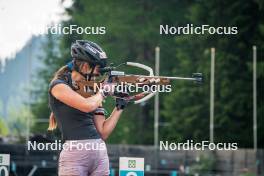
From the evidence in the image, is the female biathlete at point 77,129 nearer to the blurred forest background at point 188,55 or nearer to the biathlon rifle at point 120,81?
the biathlon rifle at point 120,81

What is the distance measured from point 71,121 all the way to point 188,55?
17.5 m

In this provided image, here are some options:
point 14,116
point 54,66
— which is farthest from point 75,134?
point 14,116

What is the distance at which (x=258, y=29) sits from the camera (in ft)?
70.5

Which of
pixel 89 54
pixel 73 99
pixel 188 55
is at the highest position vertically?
pixel 188 55

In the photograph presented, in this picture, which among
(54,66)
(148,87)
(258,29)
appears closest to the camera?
(148,87)

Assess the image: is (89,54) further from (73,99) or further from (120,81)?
(120,81)

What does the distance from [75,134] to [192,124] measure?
16.9 m

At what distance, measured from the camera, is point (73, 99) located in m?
5.77

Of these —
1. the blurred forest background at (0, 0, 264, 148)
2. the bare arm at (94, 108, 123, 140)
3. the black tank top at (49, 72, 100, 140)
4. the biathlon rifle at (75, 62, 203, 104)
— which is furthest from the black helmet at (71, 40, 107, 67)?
the blurred forest background at (0, 0, 264, 148)

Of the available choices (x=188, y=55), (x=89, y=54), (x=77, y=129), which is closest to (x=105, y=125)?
(x=77, y=129)

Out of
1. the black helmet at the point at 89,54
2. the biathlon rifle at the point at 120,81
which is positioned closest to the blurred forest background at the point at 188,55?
the biathlon rifle at the point at 120,81

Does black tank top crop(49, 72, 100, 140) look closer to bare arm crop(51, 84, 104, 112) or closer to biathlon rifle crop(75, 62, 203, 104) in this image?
bare arm crop(51, 84, 104, 112)

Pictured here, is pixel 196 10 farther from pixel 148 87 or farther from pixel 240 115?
pixel 148 87

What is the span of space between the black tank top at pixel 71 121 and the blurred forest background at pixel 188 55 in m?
13.9
